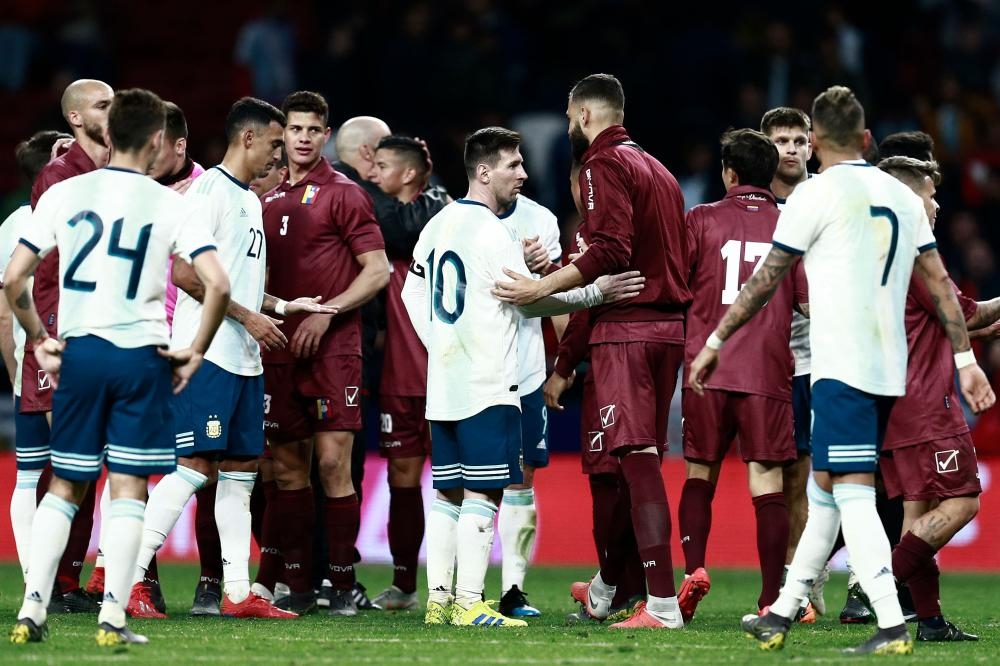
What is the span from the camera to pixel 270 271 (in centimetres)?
952

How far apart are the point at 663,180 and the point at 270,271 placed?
2.58 metres

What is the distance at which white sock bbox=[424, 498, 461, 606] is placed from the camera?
8.35m

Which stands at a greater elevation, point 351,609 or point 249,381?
point 249,381

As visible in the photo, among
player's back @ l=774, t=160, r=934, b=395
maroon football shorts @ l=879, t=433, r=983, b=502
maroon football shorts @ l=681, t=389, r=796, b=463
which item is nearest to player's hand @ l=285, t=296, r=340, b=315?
maroon football shorts @ l=681, t=389, r=796, b=463

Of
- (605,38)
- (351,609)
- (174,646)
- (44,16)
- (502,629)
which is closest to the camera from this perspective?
(174,646)

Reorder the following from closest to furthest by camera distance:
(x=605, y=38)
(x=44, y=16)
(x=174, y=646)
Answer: (x=174, y=646)
(x=605, y=38)
(x=44, y=16)

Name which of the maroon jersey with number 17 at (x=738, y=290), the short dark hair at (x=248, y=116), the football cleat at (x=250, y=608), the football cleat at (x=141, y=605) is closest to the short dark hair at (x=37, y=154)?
the short dark hair at (x=248, y=116)

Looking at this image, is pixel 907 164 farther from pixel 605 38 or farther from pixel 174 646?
pixel 605 38

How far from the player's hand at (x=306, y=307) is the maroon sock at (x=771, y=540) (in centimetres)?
269

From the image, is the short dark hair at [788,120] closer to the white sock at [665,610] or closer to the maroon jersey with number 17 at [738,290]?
the maroon jersey with number 17 at [738,290]

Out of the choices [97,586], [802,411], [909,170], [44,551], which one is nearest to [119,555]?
[44,551]

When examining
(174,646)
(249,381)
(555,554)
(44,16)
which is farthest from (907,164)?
(44,16)

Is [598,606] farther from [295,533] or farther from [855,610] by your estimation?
[295,533]

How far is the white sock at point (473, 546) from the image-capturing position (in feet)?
26.7
